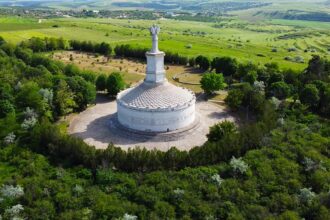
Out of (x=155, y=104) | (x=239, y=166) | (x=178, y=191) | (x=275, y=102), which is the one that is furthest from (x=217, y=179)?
(x=275, y=102)

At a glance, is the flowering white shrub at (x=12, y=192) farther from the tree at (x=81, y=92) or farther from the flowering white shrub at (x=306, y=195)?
the flowering white shrub at (x=306, y=195)

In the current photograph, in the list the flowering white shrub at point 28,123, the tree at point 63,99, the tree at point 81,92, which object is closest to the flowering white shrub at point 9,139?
the flowering white shrub at point 28,123

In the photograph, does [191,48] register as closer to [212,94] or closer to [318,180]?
[212,94]

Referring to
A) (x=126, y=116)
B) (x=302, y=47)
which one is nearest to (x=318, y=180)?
(x=126, y=116)

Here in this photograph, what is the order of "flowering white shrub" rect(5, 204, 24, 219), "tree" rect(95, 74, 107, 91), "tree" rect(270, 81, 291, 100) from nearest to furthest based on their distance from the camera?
"flowering white shrub" rect(5, 204, 24, 219) → "tree" rect(270, 81, 291, 100) → "tree" rect(95, 74, 107, 91)

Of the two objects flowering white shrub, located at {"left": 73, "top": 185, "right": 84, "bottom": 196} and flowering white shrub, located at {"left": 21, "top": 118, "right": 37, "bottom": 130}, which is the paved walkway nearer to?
flowering white shrub, located at {"left": 21, "top": 118, "right": 37, "bottom": 130}

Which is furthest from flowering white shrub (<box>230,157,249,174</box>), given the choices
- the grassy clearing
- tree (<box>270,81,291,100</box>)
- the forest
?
the grassy clearing
